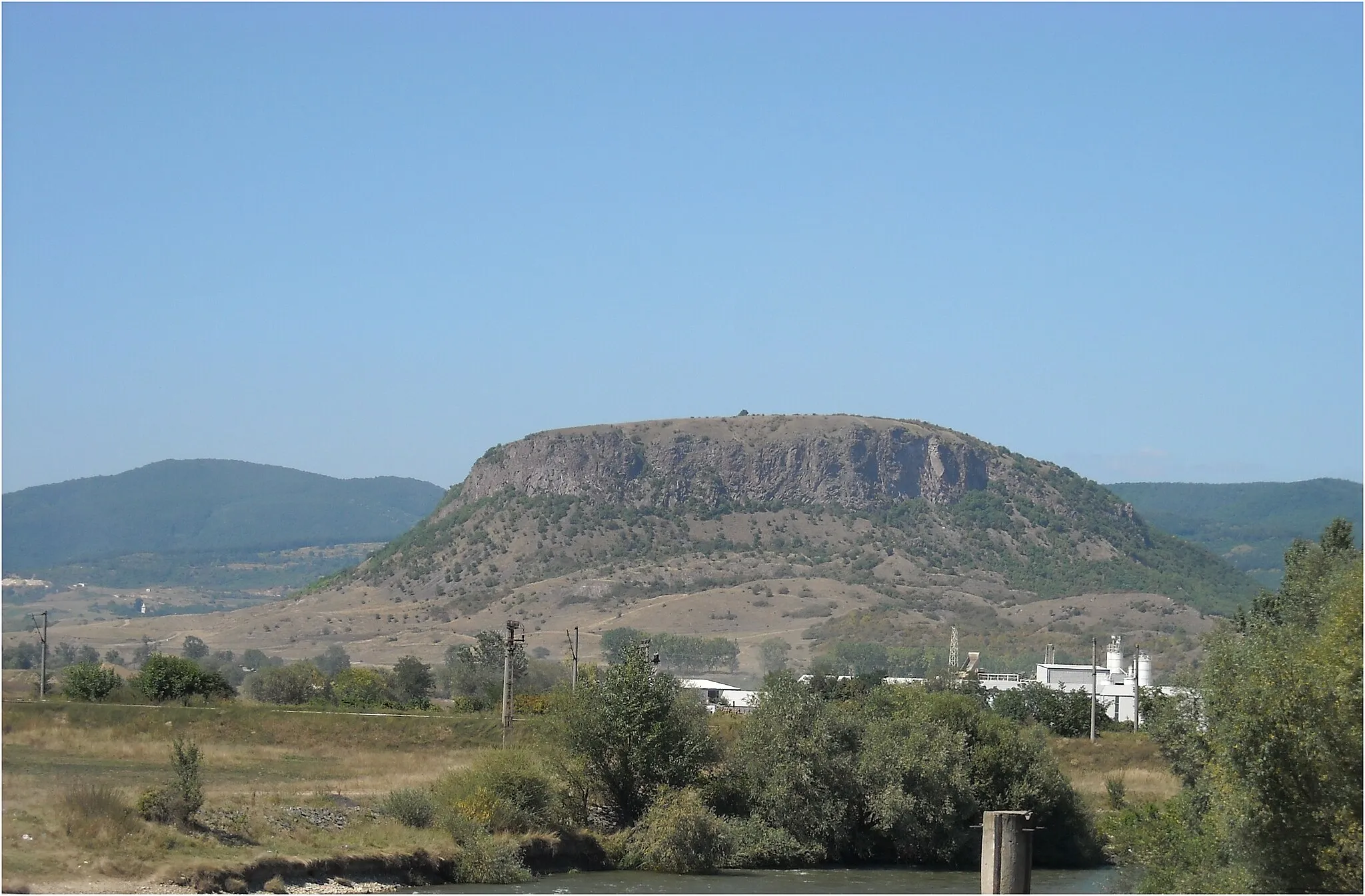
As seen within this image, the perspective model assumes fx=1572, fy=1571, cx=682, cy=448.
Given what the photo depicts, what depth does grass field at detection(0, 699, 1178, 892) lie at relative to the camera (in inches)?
1262

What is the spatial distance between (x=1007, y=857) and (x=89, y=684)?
63201mm

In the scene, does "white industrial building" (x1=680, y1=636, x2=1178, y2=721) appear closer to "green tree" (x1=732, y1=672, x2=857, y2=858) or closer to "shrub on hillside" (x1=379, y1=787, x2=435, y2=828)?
"green tree" (x1=732, y1=672, x2=857, y2=858)

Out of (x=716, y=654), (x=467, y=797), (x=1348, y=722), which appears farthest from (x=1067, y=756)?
(x=716, y=654)

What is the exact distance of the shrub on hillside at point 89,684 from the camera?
6781 centimetres

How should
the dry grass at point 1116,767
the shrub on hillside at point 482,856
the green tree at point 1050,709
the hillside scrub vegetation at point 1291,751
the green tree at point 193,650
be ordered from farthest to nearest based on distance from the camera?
the green tree at point 193,650 < the green tree at point 1050,709 < the dry grass at point 1116,767 < the shrub on hillside at point 482,856 < the hillside scrub vegetation at point 1291,751

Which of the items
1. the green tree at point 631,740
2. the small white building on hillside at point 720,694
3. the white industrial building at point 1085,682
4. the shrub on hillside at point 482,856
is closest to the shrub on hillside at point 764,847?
the green tree at point 631,740

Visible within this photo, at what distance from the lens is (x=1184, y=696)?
4584cm

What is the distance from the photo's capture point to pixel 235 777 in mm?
47156

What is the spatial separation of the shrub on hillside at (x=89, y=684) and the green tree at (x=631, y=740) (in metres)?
29.5

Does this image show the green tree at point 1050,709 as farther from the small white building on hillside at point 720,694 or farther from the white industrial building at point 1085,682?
the small white building on hillside at point 720,694

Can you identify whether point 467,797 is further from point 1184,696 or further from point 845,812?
point 1184,696

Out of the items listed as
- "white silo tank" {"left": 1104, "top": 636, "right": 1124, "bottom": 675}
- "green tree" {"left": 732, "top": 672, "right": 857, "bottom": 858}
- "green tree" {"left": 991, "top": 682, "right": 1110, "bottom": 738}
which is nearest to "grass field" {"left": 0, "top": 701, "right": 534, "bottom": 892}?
"green tree" {"left": 732, "top": 672, "right": 857, "bottom": 858}

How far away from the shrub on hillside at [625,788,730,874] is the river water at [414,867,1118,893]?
1.45ft

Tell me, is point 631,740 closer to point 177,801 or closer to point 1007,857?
A: point 177,801
